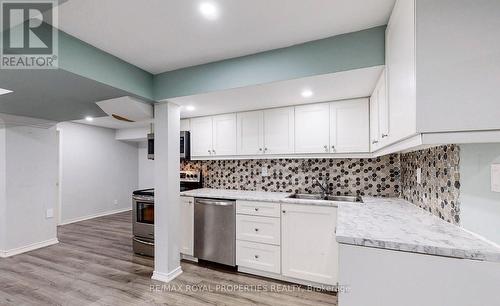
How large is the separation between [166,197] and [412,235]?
→ 2223 millimetres

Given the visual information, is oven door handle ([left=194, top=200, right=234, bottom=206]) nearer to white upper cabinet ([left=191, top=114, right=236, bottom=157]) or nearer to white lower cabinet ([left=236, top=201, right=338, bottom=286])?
white lower cabinet ([left=236, top=201, right=338, bottom=286])

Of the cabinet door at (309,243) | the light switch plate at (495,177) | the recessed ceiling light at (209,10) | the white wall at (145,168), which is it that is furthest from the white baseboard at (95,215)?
the light switch plate at (495,177)

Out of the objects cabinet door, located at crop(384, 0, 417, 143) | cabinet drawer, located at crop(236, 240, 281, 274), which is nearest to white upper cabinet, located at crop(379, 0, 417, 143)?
cabinet door, located at crop(384, 0, 417, 143)

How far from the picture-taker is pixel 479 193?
49.3 inches

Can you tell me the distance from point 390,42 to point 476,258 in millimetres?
1333

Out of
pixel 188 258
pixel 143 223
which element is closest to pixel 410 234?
pixel 188 258

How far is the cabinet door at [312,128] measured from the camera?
9.04 feet

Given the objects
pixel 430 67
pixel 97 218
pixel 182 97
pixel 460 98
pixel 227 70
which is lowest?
pixel 97 218

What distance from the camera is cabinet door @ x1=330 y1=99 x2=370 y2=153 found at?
101 inches

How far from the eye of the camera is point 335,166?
2.94 m

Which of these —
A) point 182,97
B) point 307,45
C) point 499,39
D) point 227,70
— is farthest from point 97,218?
point 499,39

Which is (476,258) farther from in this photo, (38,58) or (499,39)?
(38,58)

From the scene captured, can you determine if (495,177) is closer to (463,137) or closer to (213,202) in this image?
(463,137)

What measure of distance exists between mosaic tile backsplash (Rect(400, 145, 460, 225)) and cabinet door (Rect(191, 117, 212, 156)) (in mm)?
2503
